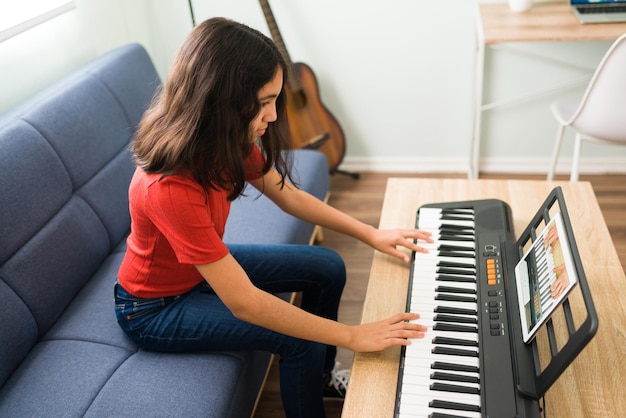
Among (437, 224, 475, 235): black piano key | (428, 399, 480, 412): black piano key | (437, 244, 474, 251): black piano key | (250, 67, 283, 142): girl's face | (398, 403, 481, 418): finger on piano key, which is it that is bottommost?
(398, 403, 481, 418): finger on piano key

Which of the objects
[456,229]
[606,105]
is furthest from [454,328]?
[606,105]

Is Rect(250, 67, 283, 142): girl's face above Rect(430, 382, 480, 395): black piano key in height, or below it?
above

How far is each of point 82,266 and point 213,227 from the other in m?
0.73

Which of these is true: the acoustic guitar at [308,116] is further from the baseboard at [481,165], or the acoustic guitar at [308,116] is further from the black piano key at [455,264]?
the black piano key at [455,264]

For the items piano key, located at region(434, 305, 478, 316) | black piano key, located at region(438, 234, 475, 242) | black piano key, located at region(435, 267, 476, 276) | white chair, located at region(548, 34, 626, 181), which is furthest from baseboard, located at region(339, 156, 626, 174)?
piano key, located at region(434, 305, 478, 316)

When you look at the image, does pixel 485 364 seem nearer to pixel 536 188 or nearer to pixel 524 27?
pixel 536 188

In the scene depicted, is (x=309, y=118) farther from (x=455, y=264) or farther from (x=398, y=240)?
(x=455, y=264)

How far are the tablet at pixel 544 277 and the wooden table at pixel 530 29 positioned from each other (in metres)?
1.28

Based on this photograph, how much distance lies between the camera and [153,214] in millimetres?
1296

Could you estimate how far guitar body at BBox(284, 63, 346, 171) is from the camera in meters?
2.90

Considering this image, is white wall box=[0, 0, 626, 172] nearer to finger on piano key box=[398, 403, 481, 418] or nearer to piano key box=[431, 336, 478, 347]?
piano key box=[431, 336, 478, 347]

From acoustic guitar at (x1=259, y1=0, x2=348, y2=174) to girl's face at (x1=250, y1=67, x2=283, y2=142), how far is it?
1.56 metres

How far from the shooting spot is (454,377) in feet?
3.74

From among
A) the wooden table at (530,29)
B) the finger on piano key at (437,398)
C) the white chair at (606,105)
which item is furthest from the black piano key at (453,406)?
the wooden table at (530,29)
